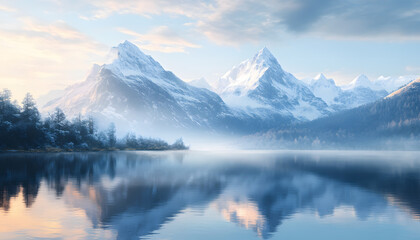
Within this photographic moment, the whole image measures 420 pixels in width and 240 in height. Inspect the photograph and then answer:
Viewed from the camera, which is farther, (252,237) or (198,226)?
(198,226)

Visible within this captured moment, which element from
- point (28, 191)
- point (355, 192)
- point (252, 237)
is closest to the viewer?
point (252, 237)

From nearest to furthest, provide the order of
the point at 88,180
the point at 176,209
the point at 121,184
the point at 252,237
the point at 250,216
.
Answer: the point at 252,237, the point at 250,216, the point at 176,209, the point at 121,184, the point at 88,180

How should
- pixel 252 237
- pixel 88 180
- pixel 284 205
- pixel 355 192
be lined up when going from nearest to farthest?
pixel 252 237 < pixel 284 205 < pixel 355 192 < pixel 88 180

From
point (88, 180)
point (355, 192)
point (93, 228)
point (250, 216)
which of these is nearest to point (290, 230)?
point (250, 216)

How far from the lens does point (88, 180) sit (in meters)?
95.1

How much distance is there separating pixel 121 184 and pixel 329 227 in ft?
169

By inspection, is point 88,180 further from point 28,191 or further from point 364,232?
point 364,232

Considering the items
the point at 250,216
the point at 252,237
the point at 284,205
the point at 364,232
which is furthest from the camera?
the point at 284,205

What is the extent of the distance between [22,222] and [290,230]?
30561 mm

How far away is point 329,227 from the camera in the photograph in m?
47.8

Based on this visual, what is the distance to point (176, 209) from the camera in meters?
57.2

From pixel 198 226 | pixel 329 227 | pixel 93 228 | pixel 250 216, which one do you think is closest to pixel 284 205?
pixel 250 216

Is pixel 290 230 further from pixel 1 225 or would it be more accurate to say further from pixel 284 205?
pixel 1 225

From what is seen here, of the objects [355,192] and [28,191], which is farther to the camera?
[355,192]
